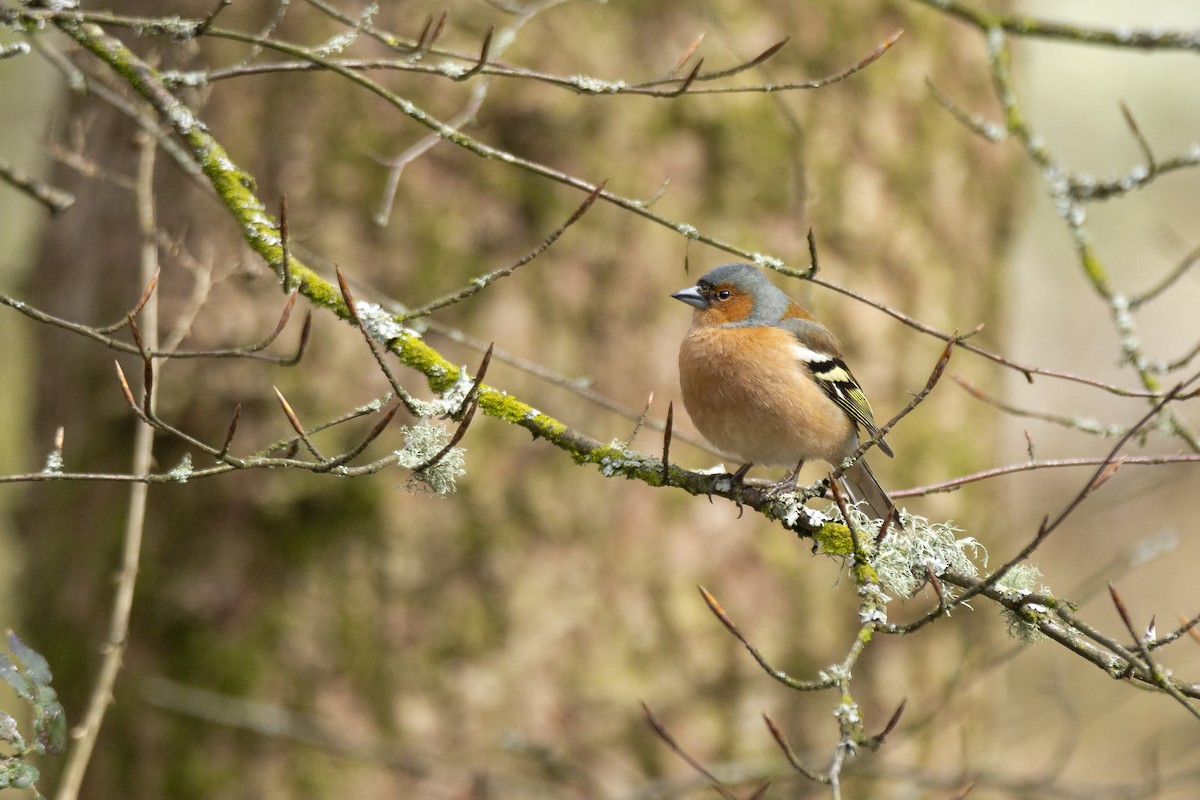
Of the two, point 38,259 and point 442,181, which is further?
point 38,259

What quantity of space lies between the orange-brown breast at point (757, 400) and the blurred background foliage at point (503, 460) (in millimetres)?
969

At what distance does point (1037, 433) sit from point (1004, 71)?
12.7m

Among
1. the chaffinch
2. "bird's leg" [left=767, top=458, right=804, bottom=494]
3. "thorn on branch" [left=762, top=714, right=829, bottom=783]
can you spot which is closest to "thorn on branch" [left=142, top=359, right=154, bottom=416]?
"thorn on branch" [left=762, top=714, right=829, bottom=783]

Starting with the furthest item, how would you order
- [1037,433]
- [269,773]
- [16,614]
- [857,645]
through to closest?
[1037,433] → [16,614] → [269,773] → [857,645]

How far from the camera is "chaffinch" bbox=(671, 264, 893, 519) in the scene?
12.9 ft

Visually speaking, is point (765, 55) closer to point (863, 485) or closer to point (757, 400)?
point (757, 400)

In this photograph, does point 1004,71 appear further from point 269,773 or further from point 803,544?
point 269,773

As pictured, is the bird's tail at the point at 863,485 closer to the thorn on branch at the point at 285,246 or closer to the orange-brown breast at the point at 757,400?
the orange-brown breast at the point at 757,400

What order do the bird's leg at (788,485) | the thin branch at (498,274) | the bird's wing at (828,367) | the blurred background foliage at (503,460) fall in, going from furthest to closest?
the blurred background foliage at (503,460)
the bird's wing at (828,367)
the bird's leg at (788,485)
the thin branch at (498,274)

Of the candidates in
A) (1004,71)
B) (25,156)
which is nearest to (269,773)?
(1004,71)

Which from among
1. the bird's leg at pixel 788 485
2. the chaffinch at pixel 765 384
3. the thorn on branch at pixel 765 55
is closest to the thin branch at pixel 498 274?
the thorn on branch at pixel 765 55

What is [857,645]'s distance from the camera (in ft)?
7.09

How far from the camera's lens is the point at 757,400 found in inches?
155

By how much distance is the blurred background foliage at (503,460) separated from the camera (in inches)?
191
